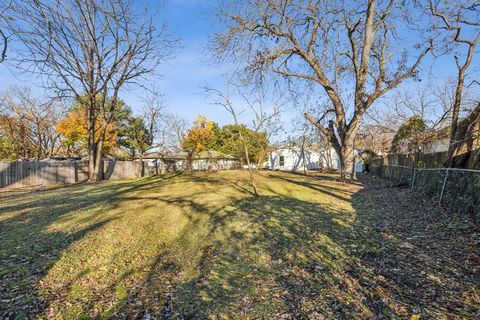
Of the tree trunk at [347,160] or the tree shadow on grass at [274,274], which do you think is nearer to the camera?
the tree shadow on grass at [274,274]

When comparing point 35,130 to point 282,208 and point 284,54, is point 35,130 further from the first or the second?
point 282,208

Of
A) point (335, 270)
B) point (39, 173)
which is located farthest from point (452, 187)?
point (39, 173)

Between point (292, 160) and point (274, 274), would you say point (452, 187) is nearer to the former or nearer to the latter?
point (274, 274)

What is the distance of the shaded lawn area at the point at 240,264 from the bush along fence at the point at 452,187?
1.07ft

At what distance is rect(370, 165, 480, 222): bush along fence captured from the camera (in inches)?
216

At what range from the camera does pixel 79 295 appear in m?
3.34

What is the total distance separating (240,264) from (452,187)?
5.76 metres

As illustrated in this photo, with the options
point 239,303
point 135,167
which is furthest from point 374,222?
point 135,167

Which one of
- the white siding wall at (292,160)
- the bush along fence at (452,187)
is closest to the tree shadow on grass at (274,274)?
the bush along fence at (452,187)

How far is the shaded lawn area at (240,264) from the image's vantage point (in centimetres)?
295

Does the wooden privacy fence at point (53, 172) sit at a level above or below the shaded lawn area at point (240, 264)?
above

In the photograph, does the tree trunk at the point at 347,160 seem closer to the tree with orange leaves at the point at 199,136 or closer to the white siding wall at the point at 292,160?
the tree with orange leaves at the point at 199,136

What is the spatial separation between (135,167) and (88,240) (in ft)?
67.5

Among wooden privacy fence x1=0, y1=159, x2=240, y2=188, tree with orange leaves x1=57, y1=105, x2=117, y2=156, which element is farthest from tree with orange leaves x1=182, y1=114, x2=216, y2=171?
wooden privacy fence x1=0, y1=159, x2=240, y2=188
